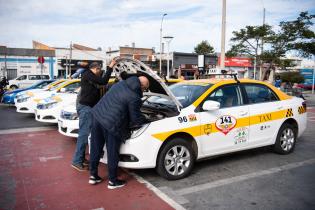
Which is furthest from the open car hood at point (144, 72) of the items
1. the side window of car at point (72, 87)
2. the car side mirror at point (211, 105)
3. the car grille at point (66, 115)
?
the side window of car at point (72, 87)

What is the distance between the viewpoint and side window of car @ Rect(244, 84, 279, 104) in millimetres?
5527

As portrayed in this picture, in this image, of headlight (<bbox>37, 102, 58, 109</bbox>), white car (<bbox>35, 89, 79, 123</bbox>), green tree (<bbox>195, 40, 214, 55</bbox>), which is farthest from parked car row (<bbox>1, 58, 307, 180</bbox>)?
green tree (<bbox>195, 40, 214, 55</bbox>)

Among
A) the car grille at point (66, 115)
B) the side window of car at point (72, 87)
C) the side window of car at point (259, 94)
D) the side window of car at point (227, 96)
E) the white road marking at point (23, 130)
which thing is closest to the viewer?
the side window of car at point (227, 96)

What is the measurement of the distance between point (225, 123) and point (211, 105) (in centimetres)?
59

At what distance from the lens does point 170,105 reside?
5020 millimetres

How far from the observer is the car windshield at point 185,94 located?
4953 millimetres

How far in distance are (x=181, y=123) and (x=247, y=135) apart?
1563 mm

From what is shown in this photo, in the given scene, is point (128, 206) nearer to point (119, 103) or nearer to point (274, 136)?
point (119, 103)

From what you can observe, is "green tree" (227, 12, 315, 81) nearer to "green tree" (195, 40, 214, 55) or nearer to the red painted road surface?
the red painted road surface

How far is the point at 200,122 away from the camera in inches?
185

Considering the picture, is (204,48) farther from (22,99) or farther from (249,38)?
(22,99)

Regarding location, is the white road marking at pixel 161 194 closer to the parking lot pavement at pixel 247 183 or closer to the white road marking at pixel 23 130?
the parking lot pavement at pixel 247 183

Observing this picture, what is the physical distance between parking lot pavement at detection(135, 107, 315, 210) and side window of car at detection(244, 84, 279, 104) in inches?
47.1

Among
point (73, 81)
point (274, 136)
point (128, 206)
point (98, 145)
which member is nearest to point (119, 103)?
point (98, 145)
